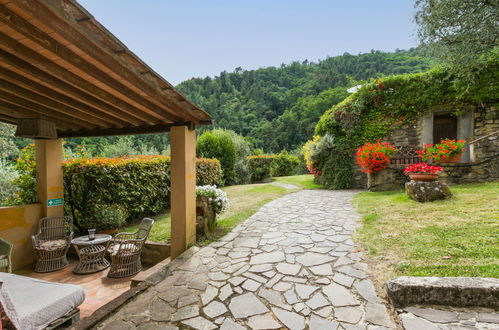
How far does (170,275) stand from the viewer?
2.98m

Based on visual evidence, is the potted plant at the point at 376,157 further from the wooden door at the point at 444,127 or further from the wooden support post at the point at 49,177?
the wooden support post at the point at 49,177

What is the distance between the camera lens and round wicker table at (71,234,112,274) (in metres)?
4.06

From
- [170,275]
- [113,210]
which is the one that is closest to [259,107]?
[113,210]

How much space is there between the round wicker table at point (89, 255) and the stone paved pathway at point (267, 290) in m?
2.02

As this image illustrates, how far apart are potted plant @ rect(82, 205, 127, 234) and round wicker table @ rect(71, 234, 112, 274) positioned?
3.02 feet

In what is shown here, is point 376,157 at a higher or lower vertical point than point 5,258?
higher

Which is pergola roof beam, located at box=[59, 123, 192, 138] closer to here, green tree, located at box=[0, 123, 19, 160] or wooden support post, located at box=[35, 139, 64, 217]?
wooden support post, located at box=[35, 139, 64, 217]

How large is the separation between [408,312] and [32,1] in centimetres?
363

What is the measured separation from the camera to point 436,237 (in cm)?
319

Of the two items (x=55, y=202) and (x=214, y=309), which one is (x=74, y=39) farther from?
(x=55, y=202)

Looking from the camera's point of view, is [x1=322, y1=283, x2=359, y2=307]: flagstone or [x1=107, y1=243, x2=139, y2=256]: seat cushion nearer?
[x1=322, y1=283, x2=359, y2=307]: flagstone

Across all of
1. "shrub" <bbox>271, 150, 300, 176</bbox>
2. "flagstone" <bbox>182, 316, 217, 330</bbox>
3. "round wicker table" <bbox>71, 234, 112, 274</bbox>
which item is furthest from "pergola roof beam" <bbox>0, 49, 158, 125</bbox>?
"shrub" <bbox>271, 150, 300, 176</bbox>

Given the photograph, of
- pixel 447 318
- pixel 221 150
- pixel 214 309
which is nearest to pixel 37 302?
pixel 214 309

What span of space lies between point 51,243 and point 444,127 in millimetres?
12151
